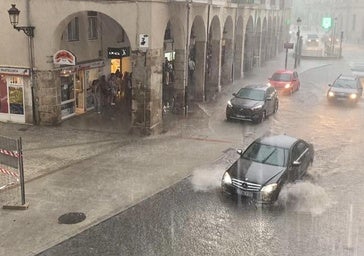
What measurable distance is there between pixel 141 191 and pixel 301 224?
4.62m

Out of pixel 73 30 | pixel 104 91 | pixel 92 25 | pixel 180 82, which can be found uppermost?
pixel 92 25

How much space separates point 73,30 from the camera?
22.4 meters

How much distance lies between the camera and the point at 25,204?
12.5 m

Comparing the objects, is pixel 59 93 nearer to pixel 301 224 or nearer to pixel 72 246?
pixel 72 246

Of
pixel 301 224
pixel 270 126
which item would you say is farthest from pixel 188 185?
pixel 270 126

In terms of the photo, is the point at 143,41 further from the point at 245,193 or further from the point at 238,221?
the point at 238,221

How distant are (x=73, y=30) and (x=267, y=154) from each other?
1227 centimetres

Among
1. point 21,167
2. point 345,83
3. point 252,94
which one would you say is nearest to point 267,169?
point 21,167

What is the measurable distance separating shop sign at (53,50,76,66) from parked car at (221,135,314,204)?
892 cm

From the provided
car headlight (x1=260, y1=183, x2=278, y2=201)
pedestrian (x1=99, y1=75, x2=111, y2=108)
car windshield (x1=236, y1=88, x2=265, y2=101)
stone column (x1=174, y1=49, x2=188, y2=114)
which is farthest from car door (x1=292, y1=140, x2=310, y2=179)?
pedestrian (x1=99, y1=75, x2=111, y2=108)

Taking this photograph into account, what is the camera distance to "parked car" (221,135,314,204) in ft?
42.2

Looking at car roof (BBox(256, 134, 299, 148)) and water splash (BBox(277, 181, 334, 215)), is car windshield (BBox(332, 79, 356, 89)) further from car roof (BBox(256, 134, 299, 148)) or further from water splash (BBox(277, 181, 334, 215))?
water splash (BBox(277, 181, 334, 215))

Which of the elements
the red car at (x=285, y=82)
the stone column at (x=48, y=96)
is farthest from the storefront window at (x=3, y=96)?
the red car at (x=285, y=82)

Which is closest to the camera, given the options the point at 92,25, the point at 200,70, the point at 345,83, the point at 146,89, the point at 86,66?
the point at 146,89
